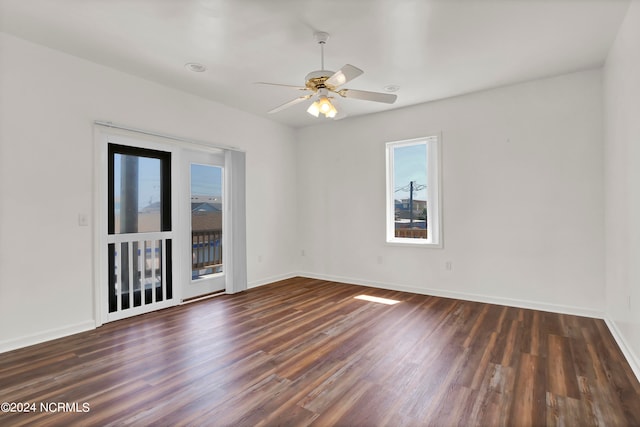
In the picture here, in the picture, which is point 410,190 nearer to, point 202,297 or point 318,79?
point 318,79

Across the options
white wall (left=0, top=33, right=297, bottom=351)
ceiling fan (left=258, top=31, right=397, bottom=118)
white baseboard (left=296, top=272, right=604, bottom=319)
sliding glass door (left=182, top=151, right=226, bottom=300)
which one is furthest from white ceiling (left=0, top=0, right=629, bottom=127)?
white baseboard (left=296, top=272, right=604, bottom=319)

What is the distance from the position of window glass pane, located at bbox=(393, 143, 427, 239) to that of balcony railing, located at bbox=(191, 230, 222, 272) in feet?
8.88

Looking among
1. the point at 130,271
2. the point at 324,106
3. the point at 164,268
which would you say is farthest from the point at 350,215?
the point at 130,271

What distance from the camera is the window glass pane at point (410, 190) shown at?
4762 millimetres

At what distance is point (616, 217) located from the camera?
115 inches

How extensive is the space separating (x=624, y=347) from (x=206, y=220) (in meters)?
4.66

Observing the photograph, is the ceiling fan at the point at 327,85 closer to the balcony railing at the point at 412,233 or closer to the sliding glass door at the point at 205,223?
the sliding glass door at the point at 205,223

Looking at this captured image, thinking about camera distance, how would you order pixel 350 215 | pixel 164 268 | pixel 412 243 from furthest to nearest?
pixel 350 215
pixel 412 243
pixel 164 268

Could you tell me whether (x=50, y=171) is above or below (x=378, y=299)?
above

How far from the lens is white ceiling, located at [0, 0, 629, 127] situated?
2.41 meters

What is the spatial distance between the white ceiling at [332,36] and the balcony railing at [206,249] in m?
2.00

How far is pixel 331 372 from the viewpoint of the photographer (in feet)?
7.82

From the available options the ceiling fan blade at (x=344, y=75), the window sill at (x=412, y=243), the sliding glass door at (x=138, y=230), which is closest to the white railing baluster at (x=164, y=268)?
the sliding glass door at (x=138, y=230)

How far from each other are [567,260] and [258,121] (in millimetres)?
4549
